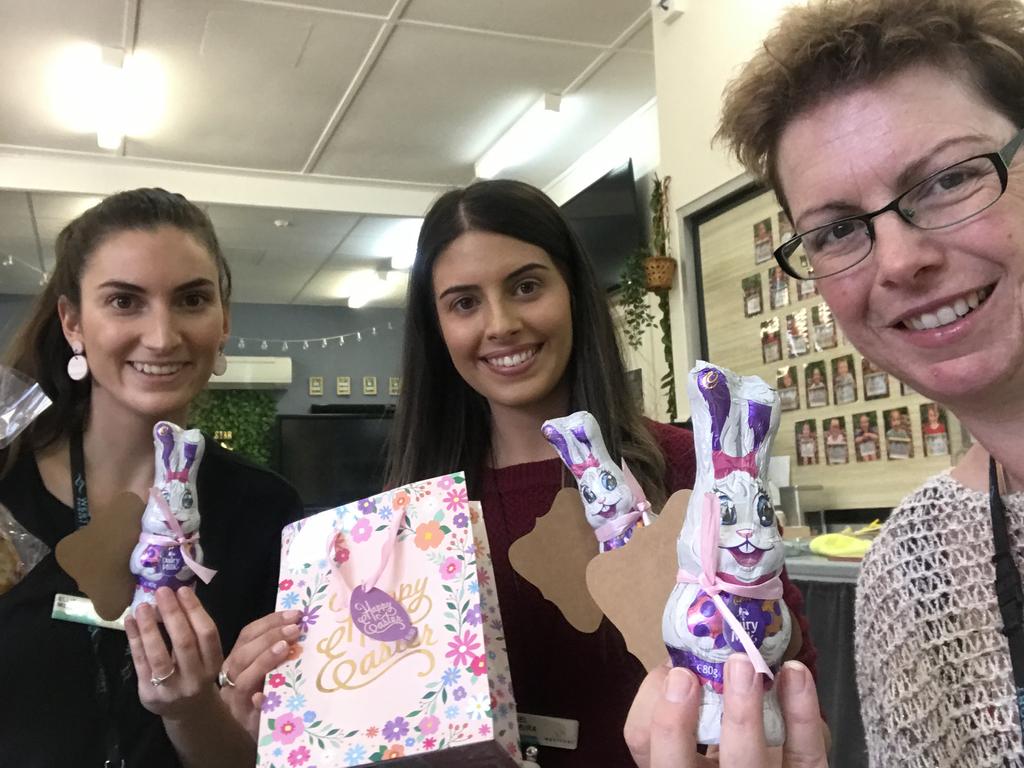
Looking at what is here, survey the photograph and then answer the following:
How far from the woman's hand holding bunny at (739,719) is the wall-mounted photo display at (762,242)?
226 centimetres

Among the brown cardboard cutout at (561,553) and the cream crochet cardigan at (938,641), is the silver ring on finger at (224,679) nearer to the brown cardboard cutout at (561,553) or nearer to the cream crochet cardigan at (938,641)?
the brown cardboard cutout at (561,553)

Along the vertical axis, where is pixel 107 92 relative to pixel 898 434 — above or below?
above

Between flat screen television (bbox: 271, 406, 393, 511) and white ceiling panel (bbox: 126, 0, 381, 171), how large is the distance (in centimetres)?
322

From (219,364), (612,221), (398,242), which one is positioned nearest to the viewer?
(219,364)

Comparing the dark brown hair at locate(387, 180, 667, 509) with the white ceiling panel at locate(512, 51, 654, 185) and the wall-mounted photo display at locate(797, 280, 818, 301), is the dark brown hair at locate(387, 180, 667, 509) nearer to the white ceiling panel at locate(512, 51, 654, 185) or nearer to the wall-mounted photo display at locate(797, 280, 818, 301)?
the wall-mounted photo display at locate(797, 280, 818, 301)

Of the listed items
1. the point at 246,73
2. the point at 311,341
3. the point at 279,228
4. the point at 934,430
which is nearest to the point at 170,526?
the point at 934,430

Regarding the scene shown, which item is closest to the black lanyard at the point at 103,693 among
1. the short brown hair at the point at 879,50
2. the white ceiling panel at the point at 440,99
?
the short brown hair at the point at 879,50

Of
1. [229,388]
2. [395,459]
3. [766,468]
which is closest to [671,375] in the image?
[395,459]

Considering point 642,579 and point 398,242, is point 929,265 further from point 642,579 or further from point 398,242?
point 398,242

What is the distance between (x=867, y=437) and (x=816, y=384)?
0.79 ft

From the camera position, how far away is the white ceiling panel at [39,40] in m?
3.17

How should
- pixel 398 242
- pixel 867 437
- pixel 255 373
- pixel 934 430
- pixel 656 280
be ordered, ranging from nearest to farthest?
1. pixel 934 430
2. pixel 867 437
3. pixel 656 280
4. pixel 398 242
5. pixel 255 373

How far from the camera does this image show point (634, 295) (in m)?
3.60

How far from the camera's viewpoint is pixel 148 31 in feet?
11.0
